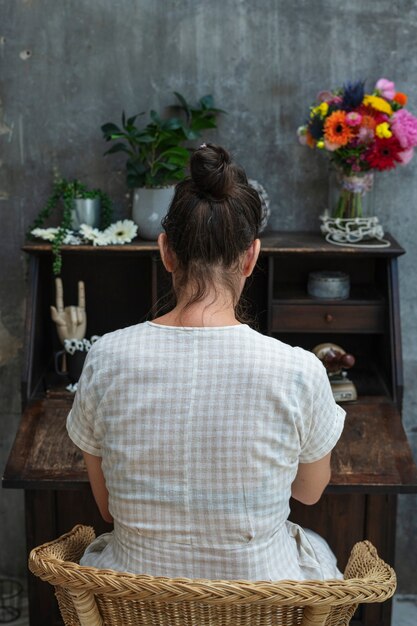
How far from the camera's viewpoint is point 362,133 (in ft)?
9.05

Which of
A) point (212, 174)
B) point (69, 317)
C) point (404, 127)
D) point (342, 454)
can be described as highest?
point (404, 127)

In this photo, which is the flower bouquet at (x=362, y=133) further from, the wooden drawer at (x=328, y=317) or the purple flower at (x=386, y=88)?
the wooden drawer at (x=328, y=317)

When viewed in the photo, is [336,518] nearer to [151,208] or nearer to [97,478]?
[97,478]

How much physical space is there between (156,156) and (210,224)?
4.25 feet

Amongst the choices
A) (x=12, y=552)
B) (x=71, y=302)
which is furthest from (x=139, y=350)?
(x=12, y=552)

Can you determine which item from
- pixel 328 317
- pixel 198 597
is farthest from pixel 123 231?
pixel 198 597

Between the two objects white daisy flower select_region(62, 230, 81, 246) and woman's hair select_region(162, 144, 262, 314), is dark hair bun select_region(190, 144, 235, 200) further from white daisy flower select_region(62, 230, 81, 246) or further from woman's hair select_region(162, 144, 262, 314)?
white daisy flower select_region(62, 230, 81, 246)

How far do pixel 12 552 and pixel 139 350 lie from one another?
2082 millimetres

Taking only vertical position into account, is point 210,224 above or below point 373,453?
above

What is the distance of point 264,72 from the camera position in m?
2.99

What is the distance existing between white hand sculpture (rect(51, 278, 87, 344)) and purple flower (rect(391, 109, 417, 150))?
1145mm

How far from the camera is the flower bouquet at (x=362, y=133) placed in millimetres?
2762

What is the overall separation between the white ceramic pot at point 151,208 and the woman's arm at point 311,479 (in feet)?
3.95

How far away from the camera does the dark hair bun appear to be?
5.64 feet
